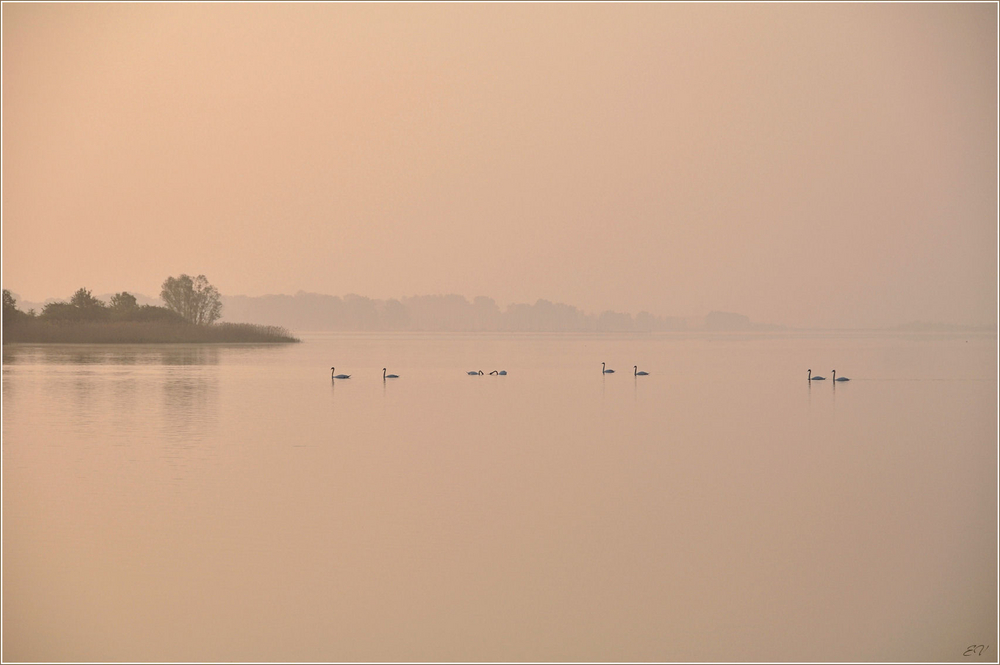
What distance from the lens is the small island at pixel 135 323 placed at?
5238 centimetres

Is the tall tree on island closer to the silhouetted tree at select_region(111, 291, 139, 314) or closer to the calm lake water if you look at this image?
the silhouetted tree at select_region(111, 291, 139, 314)

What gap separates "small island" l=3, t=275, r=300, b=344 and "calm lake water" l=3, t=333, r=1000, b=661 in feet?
114

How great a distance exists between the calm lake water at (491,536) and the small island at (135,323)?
1369 inches

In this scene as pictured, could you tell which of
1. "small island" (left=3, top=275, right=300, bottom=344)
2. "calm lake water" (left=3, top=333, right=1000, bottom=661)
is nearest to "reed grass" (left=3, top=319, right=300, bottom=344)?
"small island" (left=3, top=275, right=300, bottom=344)

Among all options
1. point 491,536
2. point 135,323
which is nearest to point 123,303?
point 135,323

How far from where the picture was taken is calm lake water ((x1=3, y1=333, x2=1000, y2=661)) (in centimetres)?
798

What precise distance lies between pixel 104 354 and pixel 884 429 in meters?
36.0

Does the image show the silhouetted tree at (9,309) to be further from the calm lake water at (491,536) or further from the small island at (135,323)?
the calm lake water at (491,536)

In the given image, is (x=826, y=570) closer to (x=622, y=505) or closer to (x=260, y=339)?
(x=622, y=505)

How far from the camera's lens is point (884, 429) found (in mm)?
19234

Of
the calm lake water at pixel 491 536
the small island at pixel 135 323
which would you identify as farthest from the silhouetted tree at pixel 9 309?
the calm lake water at pixel 491 536

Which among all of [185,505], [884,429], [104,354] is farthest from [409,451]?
[104,354]

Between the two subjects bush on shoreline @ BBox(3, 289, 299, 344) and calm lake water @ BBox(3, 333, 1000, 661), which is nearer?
calm lake water @ BBox(3, 333, 1000, 661)

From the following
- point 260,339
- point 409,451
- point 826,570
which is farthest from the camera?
point 260,339
